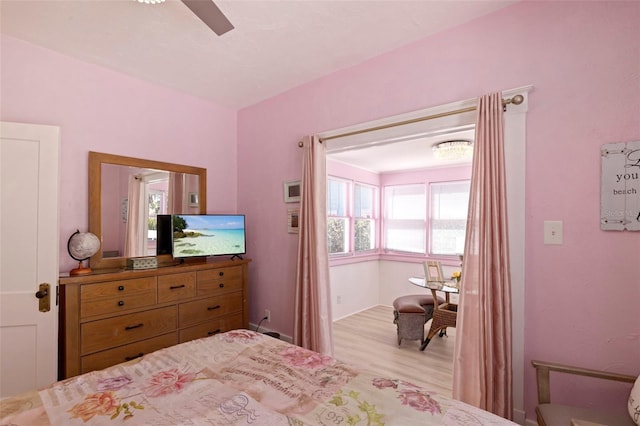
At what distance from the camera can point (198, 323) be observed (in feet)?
9.35

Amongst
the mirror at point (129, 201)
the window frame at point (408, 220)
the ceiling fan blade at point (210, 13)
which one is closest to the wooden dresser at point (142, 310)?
the mirror at point (129, 201)

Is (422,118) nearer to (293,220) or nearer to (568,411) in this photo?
(293,220)

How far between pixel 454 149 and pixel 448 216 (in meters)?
1.80

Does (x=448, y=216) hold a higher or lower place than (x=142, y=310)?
higher

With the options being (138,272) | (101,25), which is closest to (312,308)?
(138,272)

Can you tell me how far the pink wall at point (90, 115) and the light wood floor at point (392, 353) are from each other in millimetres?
2277

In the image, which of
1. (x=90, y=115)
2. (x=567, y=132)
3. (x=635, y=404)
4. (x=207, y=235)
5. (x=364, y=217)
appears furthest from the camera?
(x=364, y=217)

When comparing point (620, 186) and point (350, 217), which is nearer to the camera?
point (620, 186)

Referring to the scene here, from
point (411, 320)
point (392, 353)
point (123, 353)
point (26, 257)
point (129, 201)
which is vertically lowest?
point (392, 353)

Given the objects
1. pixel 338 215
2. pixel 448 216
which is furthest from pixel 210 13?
pixel 448 216

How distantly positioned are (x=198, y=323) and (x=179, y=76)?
7.65 feet

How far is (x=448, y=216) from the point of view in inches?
205

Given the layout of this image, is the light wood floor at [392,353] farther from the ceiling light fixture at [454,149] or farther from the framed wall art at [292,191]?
the ceiling light fixture at [454,149]

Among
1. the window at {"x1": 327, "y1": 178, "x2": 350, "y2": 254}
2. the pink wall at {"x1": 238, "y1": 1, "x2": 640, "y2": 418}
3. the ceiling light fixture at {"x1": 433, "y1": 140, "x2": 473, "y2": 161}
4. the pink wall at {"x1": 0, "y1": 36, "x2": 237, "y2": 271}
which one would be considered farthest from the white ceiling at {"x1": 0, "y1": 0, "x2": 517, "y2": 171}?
the window at {"x1": 327, "y1": 178, "x2": 350, "y2": 254}
